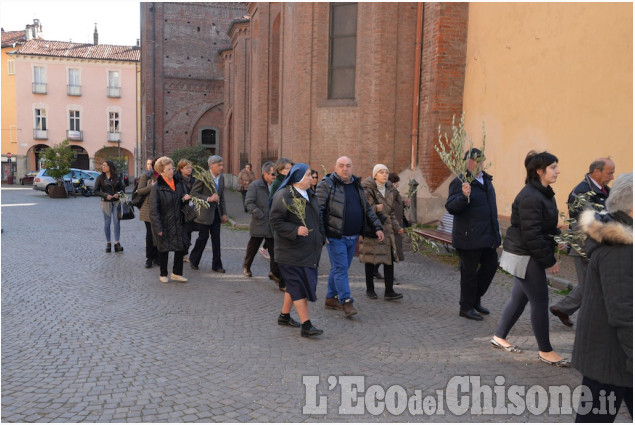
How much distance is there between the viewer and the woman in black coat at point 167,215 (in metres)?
7.60

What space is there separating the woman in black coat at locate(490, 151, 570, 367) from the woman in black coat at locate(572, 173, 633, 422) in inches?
61.8

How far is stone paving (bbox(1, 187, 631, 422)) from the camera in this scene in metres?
3.79

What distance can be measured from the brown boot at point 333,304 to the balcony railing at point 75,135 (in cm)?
4988

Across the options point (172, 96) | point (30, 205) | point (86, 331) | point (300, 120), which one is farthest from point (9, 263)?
point (172, 96)

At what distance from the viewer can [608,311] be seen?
264 cm

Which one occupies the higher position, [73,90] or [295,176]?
[73,90]

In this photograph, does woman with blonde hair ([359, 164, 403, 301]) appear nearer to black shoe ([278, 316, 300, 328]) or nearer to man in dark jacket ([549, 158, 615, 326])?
black shoe ([278, 316, 300, 328])

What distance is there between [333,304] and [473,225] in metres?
1.95

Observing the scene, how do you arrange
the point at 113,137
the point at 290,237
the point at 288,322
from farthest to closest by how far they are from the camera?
1. the point at 113,137
2. the point at 288,322
3. the point at 290,237

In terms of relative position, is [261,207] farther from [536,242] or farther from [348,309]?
[536,242]

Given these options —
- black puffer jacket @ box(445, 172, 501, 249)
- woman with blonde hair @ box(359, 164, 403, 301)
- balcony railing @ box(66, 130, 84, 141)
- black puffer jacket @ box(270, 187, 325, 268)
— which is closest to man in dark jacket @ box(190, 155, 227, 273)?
woman with blonde hair @ box(359, 164, 403, 301)

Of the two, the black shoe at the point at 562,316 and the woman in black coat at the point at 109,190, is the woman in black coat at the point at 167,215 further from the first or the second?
the black shoe at the point at 562,316

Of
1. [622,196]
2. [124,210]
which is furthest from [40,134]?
[622,196]

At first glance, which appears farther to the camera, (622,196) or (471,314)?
(471,314)
